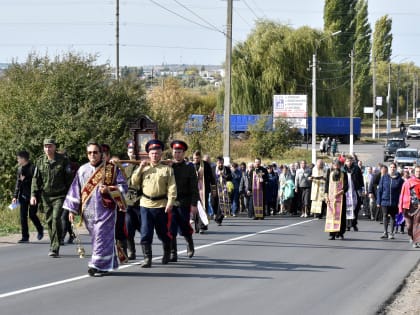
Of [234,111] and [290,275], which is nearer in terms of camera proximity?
[290,275]

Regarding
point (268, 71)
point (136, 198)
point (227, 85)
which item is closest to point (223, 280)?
point (136, 198)

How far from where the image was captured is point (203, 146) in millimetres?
47875

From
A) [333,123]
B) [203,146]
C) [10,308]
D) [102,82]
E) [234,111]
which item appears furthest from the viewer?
[333,123]

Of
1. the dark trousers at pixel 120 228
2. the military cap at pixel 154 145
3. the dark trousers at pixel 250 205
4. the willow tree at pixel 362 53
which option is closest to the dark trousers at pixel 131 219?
the dark trousers at pixel 120 228

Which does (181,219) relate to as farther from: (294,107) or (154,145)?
(294,107)

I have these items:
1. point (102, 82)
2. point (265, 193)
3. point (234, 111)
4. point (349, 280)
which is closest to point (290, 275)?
point (349, 280)

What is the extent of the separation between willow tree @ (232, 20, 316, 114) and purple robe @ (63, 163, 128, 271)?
180 feet

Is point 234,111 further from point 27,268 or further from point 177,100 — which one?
point 27,268

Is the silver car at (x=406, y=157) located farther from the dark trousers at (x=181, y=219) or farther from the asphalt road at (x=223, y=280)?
the dark trousers at (x=181, y=219)

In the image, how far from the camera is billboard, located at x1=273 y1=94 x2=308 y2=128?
197 feet

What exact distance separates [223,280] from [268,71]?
2192 inches

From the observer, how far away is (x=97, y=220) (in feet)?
39.9

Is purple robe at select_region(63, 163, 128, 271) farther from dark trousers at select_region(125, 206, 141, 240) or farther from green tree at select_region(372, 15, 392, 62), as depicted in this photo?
green tree at select_region(372, 15, 392, 62)

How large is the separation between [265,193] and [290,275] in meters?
13.7
